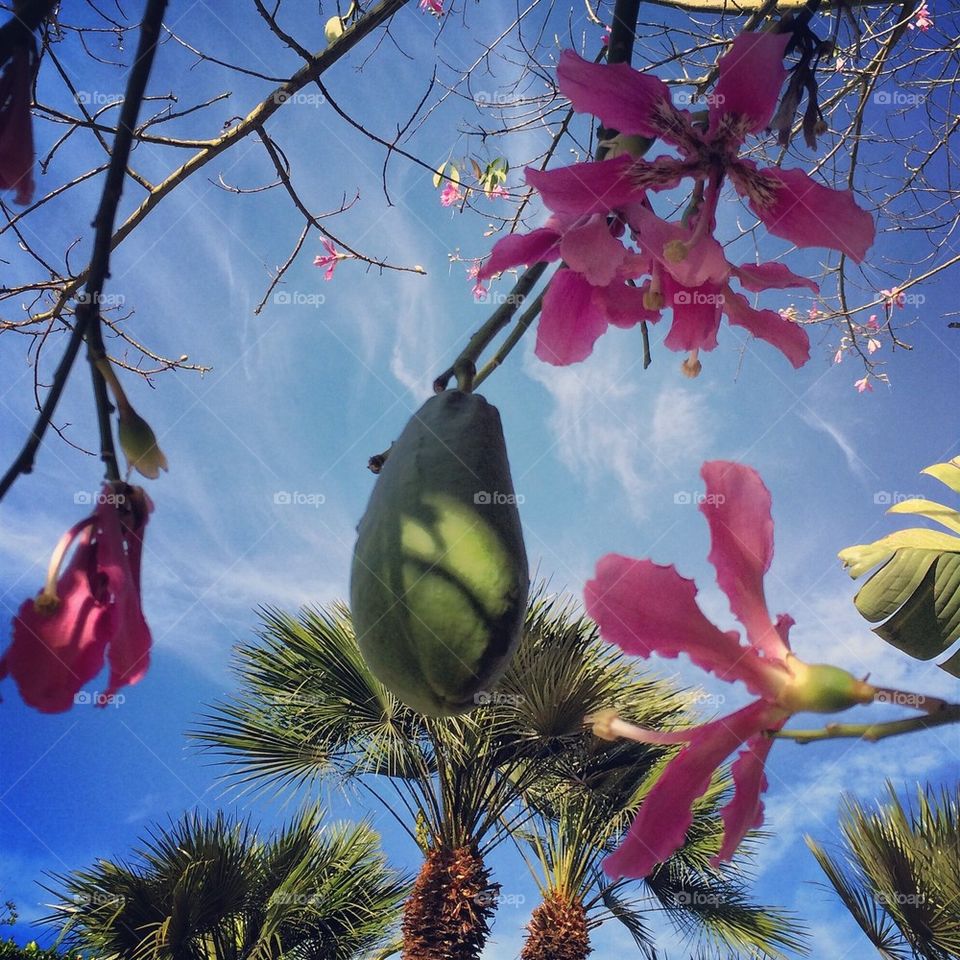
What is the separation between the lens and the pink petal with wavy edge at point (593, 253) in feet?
2.24

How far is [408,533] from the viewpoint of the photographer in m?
0.59

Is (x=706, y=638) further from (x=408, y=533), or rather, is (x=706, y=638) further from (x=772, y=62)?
(x=772, y=62)

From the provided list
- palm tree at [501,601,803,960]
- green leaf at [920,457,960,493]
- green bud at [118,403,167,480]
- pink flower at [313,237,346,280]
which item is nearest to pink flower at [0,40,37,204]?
green bud at [118,403,167,480]

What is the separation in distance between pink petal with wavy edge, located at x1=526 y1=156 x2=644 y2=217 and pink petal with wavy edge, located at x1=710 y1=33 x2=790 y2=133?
3.8 inches

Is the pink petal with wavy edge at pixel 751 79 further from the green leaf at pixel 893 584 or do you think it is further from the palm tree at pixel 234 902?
the palm tree at pixel 234 902

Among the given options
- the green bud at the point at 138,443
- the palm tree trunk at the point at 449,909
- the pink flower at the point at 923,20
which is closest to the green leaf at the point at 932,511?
the green bud at the point at 138,443

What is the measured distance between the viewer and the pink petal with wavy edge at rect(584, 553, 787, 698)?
570 mm

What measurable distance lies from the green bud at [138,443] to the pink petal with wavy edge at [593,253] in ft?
1.14

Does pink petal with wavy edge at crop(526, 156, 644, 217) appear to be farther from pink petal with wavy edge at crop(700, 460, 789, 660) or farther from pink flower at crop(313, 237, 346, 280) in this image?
pink flower at crop(313, 237, 346, 280)

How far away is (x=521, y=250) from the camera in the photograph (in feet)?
2.35

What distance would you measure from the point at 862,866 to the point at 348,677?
9.12 ft

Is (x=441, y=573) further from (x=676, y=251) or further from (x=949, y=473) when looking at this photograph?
(x=949, y=473)

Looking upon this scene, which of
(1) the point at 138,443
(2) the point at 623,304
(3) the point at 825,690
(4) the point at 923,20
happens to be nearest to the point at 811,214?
(2) the point at 623,304

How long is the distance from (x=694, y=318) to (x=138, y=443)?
505mm
